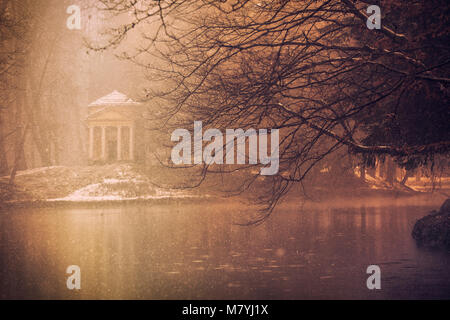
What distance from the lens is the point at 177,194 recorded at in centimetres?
3497

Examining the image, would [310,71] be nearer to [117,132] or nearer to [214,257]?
[214,257]

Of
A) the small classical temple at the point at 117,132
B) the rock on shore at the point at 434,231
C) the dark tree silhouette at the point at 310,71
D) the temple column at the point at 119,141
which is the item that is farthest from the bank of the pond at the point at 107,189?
the dark tree silhouette at the point at 310,71

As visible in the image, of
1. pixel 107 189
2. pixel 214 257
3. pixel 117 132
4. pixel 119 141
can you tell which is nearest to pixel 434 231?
pixel 214 257

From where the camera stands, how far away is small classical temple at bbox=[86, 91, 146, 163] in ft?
160

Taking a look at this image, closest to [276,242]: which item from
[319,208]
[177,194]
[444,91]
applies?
[444,91]

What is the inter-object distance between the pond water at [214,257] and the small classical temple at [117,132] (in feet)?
80.9

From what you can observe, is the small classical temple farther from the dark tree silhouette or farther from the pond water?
the dark tree silhouette

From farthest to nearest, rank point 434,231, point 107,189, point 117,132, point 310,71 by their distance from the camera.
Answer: point 117,132
point 107,189
point 434,231
point 310,71

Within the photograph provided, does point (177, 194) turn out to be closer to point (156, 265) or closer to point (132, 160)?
point (132, 160)

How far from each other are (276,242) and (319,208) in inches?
527

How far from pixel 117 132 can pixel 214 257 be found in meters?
37.1

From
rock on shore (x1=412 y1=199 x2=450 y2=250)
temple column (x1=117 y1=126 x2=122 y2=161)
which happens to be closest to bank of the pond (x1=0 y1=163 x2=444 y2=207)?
temple column (x1=117 y1=126 x2=122 y2=161)

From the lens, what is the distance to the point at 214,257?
13.6 metres

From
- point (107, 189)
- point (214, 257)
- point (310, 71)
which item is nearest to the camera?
point (310, 71)
